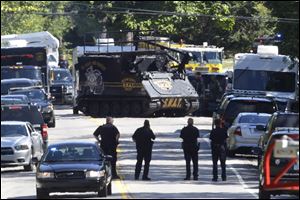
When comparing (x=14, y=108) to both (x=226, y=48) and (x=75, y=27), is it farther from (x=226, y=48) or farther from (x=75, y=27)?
(x=75, y=27)

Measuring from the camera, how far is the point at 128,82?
53.1m

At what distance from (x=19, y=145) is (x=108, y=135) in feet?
16.7

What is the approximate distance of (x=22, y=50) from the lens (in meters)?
64.2

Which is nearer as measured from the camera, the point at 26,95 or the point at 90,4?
the point at 26,95

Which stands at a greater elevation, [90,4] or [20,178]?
[90,4]

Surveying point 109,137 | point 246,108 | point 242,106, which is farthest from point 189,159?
point 246,108

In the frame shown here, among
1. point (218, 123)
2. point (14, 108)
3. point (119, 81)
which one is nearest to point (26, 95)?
point (119, 81)

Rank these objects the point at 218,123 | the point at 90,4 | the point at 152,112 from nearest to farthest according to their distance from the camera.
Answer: the point at 218,123 < the point at 152,112 < the point at 90,4

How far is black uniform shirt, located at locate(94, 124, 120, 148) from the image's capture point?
3091 centimetres

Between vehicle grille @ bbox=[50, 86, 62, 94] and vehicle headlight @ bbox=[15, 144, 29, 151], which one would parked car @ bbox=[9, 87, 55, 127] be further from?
vehicle headlight @ bbox=[15, 144, 29, 151]

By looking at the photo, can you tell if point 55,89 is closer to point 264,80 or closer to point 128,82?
point 128,82

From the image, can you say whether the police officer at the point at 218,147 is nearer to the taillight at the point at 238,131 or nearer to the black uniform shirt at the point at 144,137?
the black uniform shirt at the point at 144,137

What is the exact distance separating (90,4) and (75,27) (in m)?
46.2

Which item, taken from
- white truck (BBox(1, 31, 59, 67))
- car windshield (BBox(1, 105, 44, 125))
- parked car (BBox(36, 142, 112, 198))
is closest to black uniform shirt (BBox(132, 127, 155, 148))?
parked car (BBox(36, 142, 112, 198))
